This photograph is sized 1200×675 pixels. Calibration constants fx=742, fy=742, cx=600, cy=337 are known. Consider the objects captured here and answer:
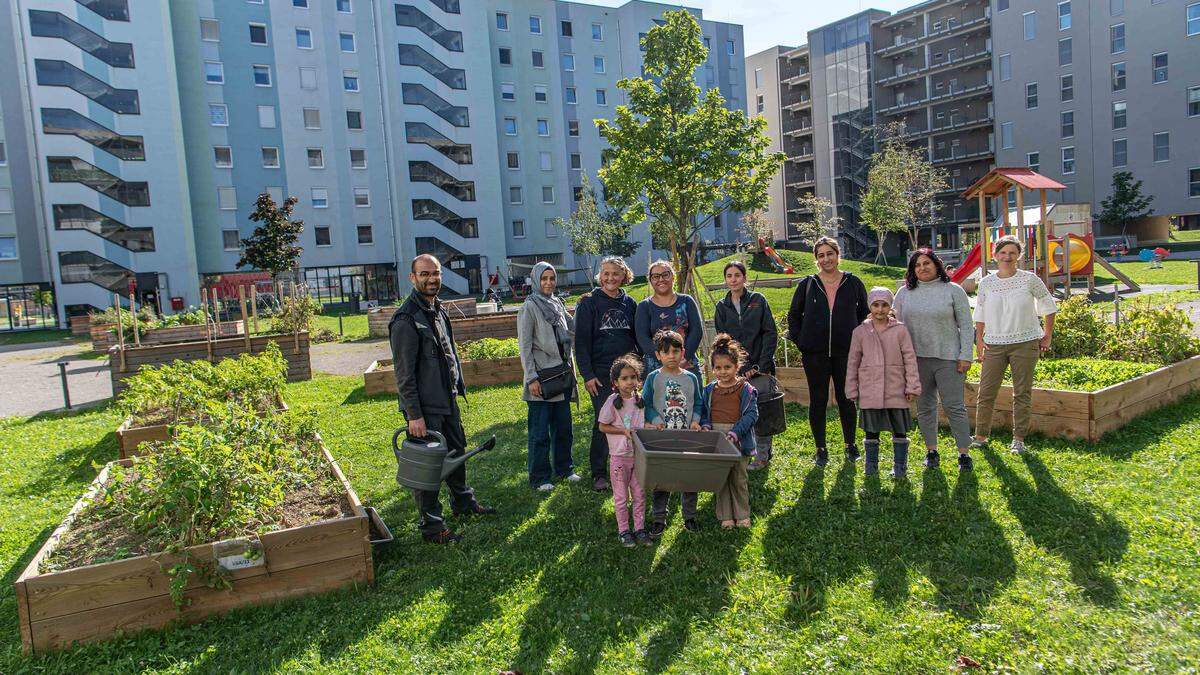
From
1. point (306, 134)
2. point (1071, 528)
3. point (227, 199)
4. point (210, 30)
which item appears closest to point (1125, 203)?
point (306, 134)

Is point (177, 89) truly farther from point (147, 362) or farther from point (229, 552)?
point (229, 552)

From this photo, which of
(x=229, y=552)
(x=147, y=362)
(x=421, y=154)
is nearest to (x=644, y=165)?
(x=147, y=362)

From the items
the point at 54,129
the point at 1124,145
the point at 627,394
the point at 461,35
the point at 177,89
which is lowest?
the point at 627,394

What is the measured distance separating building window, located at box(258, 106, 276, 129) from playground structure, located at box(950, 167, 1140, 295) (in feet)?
134

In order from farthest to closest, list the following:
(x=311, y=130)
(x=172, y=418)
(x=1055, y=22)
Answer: (x=1055, y=22), (x=311, y=130), (x=172, y=418)

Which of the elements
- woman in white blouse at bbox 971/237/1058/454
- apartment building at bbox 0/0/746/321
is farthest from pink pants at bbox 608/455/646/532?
apartment building at bbox 0/0/746/321

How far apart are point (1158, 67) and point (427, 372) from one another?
56.2 metres

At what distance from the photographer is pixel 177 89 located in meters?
43.3

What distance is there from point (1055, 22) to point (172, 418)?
194ft

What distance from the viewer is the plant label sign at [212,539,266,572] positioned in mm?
4328

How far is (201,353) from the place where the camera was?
13180mm

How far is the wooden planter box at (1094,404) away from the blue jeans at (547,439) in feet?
12.9

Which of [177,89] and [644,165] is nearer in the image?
[644,165]

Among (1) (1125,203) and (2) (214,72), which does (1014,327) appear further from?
(1) (1125,203)
